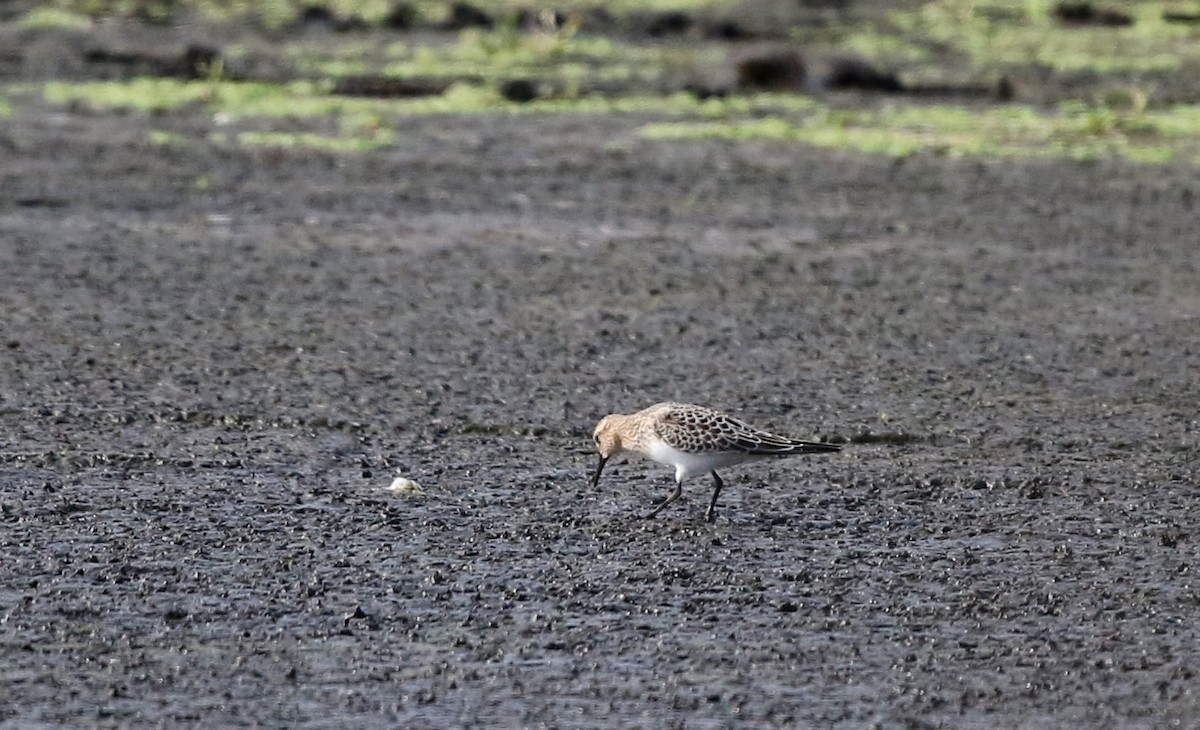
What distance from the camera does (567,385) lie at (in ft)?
34.1

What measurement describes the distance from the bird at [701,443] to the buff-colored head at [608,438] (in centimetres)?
13

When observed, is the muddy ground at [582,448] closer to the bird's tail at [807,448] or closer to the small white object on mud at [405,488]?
the small white object on mud at [405,488]

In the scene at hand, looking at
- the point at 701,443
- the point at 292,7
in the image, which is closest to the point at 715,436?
the point at 701,443

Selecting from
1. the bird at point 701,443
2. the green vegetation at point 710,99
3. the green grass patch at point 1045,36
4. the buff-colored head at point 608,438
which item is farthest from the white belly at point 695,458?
the green grass patch at point 1045,36

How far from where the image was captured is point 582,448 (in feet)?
30.4

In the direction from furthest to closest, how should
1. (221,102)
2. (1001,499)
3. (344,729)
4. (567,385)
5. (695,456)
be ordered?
(221,102) → (567,385) → (1001,499) → (695,456) → (344,729)

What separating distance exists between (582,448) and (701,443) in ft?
4.84

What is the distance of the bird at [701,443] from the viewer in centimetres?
787

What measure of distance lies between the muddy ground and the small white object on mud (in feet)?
0.33

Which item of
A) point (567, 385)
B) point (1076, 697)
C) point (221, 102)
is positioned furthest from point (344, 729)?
point (221, 102)

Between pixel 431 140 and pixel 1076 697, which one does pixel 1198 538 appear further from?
pixel 431 140

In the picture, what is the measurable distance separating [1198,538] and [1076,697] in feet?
6.62

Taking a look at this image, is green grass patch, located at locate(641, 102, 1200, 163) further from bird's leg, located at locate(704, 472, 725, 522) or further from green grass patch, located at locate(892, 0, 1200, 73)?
bird's leg, located at locate(704, 472, 725, 522)

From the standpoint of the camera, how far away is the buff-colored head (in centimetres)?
834
